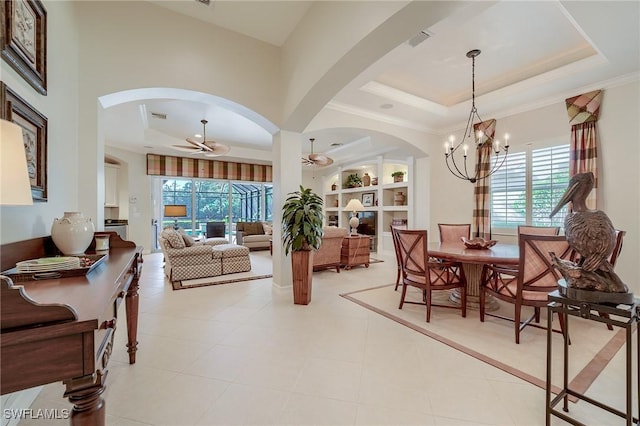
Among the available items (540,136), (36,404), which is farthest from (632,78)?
(36,404)

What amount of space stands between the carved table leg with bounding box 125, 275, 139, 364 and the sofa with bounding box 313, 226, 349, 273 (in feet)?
10.2

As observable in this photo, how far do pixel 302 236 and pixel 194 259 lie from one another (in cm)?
229

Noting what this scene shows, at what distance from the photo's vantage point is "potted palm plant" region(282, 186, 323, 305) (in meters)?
3.35

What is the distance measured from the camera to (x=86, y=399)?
797mm

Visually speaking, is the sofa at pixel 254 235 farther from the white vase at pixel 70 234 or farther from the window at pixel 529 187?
the white vase at pixel 70 234

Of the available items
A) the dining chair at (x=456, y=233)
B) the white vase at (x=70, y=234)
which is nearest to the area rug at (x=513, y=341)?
the dining chair at (x=456, y=233)

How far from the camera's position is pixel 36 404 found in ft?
5.36

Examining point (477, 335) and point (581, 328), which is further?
point (581, 328)

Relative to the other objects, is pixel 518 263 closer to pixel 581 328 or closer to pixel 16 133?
pixel 581 328

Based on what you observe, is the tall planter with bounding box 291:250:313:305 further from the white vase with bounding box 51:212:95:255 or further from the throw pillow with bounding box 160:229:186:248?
the throw pillow with bounding box 160:229:186:248

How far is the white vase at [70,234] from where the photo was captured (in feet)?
5.68

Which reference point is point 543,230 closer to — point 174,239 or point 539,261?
point 539,261

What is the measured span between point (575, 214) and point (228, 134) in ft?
21.5

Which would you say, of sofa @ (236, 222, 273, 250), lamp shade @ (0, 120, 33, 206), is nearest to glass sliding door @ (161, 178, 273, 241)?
sofa @ (236, 222, 273, 250)
